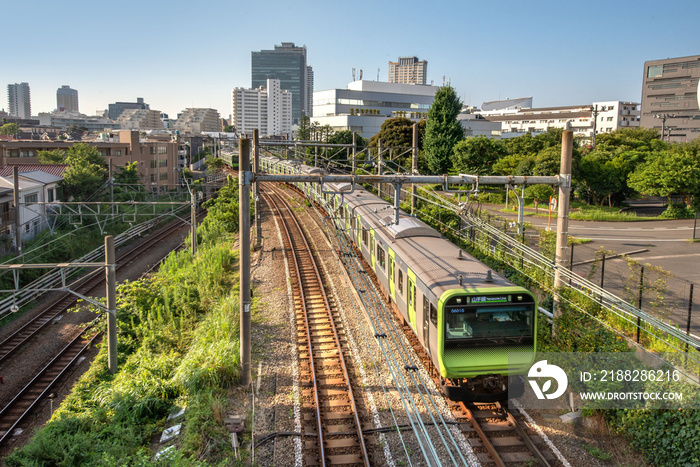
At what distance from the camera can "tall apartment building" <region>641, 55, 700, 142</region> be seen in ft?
213

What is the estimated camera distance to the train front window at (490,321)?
8.80 m

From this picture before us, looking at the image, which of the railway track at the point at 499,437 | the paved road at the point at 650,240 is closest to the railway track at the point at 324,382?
the railway track at the point at 499,437

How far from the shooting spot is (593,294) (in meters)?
11.3

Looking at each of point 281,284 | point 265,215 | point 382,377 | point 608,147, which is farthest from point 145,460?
point 608,147

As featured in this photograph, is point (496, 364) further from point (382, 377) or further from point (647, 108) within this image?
point (647, 108)

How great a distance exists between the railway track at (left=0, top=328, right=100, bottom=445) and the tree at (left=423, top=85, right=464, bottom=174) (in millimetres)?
28107

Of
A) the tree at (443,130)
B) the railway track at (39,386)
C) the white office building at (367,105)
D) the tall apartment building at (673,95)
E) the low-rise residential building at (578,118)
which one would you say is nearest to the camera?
the railway track at (39,386)

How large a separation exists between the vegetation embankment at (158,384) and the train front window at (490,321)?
4293 millimetres

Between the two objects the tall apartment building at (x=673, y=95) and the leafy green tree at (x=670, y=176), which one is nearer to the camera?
the leafy green tree at (x=670, y=176)

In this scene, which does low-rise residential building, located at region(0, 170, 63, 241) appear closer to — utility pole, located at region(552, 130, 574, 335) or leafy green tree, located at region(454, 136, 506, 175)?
utility pole, located at region(552, 130, 574, 335)

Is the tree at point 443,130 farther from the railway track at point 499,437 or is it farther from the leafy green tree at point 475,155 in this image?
the railway track at point 499,437

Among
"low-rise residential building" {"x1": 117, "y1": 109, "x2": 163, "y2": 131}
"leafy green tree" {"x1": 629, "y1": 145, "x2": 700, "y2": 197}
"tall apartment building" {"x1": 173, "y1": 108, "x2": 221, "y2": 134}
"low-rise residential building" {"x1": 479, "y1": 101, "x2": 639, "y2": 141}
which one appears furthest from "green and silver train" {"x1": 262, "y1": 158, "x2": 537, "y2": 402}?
"low-rise residential building" {"x1": 117, "y1": 109, "x2": 163, "y2": 131}

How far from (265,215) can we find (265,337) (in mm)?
19205

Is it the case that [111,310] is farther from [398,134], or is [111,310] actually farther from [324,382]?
[398,134]
